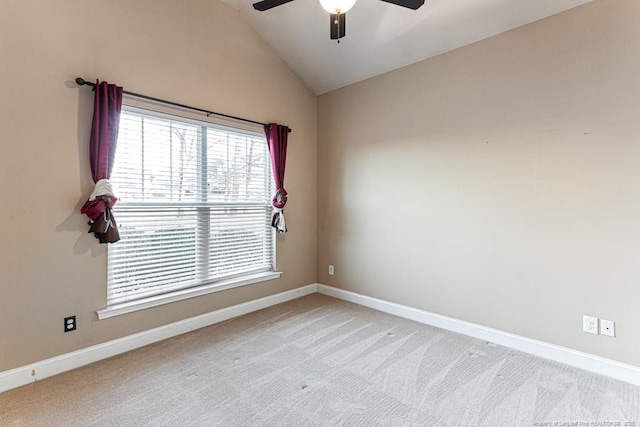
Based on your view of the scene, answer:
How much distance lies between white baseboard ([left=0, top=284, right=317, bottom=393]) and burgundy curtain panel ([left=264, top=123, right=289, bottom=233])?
96 centimetres

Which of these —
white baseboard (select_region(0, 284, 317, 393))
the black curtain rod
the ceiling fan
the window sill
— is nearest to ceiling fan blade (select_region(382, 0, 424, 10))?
the ceiling fan

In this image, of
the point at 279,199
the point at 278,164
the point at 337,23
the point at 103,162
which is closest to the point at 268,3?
the point at 337,23

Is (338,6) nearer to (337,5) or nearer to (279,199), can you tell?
(337,5)

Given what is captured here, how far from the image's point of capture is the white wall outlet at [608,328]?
2266mm

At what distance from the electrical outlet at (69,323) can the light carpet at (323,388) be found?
0.31m

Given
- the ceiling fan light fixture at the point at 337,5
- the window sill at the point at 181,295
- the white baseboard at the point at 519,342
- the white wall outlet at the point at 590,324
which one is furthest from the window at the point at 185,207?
the white wall outlet at the point at 590,324

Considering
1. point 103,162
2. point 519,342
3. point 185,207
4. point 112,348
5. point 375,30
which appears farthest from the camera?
point 375,30

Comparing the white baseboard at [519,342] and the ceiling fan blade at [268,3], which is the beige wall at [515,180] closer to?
the white baseboard at [519,342]

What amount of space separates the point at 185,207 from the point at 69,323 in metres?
1.27

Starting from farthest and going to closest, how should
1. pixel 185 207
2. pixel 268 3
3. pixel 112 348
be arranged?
1. pixel 185 207
2. pixel 112 348
3. pixel 268 3

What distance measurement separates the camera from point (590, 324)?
2354 millimetres

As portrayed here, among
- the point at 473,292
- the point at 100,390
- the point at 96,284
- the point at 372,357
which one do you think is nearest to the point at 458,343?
the point at 473,292

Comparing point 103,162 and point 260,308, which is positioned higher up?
point 103,162

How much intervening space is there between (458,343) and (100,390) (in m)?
2.83
